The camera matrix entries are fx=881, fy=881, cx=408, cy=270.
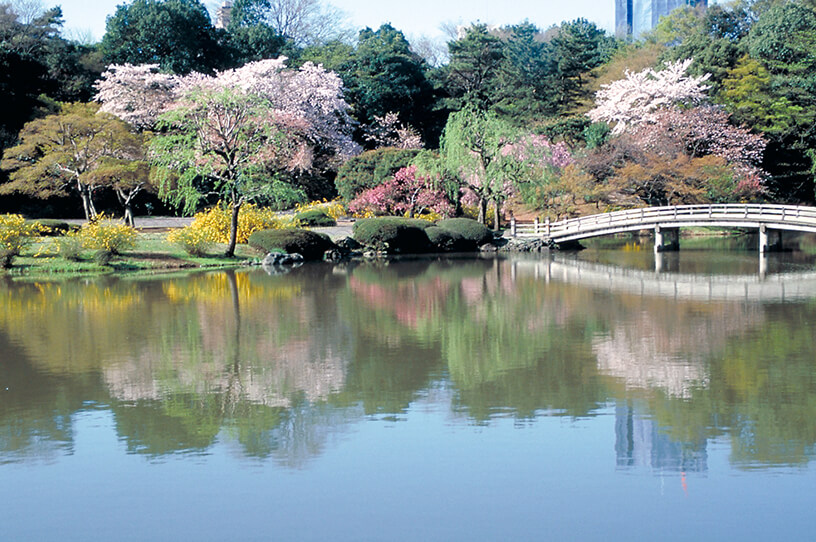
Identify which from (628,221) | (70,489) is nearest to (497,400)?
(70,489)

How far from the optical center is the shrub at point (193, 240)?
30953 millimetres

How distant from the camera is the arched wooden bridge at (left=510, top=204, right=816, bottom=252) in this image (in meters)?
31.9

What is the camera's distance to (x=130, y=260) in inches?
1167

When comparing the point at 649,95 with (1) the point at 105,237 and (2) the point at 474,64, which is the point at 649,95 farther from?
(1) the point at 105,237

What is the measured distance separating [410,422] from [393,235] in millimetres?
25156

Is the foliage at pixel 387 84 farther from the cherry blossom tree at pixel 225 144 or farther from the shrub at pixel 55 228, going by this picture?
the shrub at pixel 55 228

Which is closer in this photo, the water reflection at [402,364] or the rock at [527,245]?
the water reflection at [402,364]

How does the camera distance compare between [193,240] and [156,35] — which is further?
[156,35]

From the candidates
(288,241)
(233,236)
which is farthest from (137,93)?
(288,241)

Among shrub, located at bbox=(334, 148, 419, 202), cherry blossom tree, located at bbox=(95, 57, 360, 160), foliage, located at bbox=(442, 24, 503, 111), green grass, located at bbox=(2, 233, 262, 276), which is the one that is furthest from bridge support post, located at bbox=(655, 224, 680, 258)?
foliage, located at bbox=(442, 24, 503, 111)

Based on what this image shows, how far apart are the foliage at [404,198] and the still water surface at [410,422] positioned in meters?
21.5

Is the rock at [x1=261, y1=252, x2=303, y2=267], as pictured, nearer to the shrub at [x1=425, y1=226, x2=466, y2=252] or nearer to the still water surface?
the shrub at [x1=425, y1=226, x2=466, y2=252]

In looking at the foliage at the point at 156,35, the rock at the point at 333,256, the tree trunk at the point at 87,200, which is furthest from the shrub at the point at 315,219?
the foliage at the point at 156,35

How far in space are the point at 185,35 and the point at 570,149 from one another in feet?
76.2
